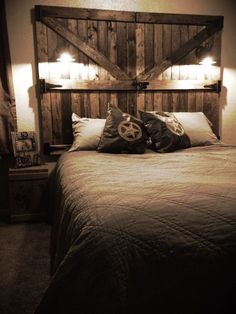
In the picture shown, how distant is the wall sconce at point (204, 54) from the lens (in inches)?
129

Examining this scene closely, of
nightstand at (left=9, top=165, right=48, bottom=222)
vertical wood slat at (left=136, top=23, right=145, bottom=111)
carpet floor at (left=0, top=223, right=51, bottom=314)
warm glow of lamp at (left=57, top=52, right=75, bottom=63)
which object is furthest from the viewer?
vertical wood slat at (left=136, top=23, right=145, bottom=111)

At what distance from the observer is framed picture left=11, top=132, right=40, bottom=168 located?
282 centimetres

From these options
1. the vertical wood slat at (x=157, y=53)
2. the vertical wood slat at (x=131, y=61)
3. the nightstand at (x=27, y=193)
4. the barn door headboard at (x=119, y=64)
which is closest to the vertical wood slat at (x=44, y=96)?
the barn door headboard at (x=119, y=64)

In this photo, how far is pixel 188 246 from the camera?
3.04ft

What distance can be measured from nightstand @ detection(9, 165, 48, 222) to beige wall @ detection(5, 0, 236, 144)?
0.55 m

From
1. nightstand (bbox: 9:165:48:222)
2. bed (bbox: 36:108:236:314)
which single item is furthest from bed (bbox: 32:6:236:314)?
nightstand (bbox: 9:165:48:222)

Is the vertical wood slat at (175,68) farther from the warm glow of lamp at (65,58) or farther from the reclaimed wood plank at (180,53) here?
the warm glow of lamp at (65,58)

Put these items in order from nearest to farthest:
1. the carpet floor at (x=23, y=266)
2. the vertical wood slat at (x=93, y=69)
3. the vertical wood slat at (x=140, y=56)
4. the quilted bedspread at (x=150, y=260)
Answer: the quilted bedspread at (x=150, y=260)
the carpet floor at (x=23, y=266)
the vertical wood slat at (x=93, y=69)
the vertical wood slat at (x=140, y=56)

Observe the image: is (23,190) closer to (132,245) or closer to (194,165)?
(194,165)

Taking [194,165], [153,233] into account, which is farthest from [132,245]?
[194,165]

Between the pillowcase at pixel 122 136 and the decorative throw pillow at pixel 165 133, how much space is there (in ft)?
0.31

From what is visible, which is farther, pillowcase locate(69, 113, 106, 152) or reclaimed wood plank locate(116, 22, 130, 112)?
reclaimed wood plank locate(116, 22, 130, 112)

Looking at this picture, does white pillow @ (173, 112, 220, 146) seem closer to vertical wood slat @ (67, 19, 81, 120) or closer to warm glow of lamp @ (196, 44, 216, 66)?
warm glow of lamp @ (196, 44, 216, 66)

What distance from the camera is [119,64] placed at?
3125 millimetres
